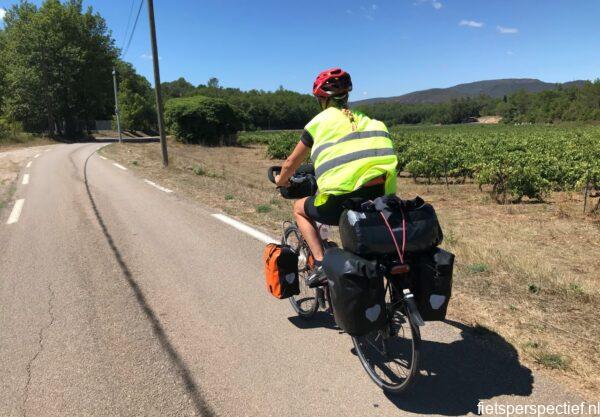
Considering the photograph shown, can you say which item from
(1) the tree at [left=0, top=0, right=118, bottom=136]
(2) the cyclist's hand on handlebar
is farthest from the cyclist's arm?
(1) the tree at [left=0, top=0, right=118, bottom=136]

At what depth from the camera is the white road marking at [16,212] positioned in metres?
8.88

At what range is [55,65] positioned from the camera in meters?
51.5

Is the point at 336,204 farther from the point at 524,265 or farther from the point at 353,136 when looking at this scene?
the point at 524,265

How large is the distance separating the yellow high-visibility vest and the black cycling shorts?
0.05 metres

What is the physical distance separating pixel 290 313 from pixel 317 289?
1.55 ft

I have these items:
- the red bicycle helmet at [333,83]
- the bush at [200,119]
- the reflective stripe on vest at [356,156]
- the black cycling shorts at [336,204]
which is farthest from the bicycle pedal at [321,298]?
the bush at [200,119]

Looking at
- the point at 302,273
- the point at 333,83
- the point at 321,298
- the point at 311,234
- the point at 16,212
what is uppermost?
the point at 333,83

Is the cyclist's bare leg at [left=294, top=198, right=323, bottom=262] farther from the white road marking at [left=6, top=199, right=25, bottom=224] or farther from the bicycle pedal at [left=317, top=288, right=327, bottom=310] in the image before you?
the white road marking at [left=6, top=199, right=25, bottom=224]

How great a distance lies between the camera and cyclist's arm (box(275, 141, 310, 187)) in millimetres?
3280

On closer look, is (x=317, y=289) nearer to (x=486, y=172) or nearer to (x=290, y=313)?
(x=290, y=313)

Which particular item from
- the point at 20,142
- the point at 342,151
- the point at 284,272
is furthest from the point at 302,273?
the point at 20,142

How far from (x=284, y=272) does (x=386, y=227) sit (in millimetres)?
1414

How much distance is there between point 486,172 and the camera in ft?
49.6

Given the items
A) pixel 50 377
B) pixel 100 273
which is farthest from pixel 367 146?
pixel 100 273
